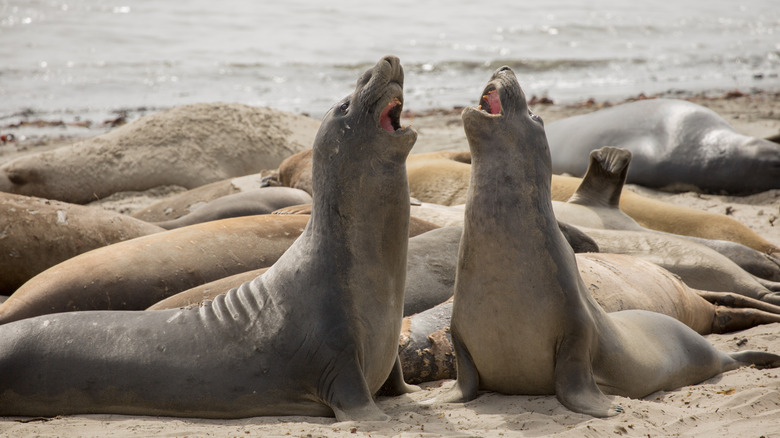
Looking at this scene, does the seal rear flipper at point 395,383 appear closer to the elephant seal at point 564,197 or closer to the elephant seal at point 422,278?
the elephant seal at point 422,278

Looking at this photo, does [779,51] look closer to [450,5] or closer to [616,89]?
[616,89]

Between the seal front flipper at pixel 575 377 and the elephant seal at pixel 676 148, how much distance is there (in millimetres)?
5921

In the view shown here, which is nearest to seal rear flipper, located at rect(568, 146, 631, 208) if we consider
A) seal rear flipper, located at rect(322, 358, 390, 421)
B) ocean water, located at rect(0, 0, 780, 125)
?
seal rear flipper, located at rect(322, 358, 390, 421)

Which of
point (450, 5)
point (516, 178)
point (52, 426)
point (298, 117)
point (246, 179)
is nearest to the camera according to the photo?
point (52, 426)

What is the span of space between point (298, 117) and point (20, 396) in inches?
287

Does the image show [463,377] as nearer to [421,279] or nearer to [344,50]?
[421,279]

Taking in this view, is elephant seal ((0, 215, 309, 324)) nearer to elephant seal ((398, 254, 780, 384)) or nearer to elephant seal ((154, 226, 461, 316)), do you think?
elephant seal ((154, 226, 461, 316))

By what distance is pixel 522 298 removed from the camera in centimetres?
384

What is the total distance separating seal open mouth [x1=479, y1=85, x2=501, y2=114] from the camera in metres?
4.14

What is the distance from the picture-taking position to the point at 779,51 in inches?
A: 891

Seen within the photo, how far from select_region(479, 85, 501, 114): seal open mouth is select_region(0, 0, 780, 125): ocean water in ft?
34.5

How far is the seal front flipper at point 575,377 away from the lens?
3708mm

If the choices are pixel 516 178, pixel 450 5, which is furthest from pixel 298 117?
pixel 450 5

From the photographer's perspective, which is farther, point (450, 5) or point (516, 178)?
point (450, 5)
